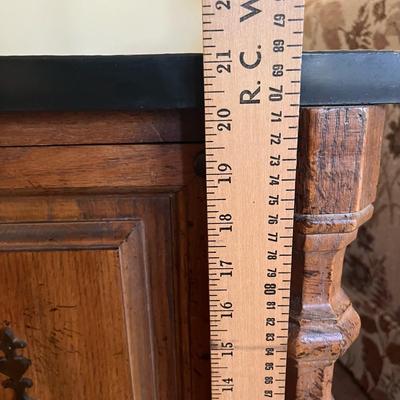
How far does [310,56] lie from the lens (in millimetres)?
350

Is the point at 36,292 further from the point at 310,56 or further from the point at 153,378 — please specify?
the point at 310,56

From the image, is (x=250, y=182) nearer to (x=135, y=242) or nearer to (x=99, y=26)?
(x=135, y=242)

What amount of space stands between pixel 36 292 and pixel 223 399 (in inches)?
8.4

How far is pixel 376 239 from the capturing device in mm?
1040

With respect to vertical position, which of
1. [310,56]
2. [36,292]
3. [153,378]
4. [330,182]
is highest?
[310,56]

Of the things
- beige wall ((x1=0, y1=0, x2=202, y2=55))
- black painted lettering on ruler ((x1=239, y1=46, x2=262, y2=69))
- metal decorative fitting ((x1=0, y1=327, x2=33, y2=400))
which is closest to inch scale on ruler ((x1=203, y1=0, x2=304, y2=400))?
black painted lettering on ruler ((x1=239, y1=46, x2=262, y2=69))

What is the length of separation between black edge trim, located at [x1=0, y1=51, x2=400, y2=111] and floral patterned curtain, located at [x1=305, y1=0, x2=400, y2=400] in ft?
2.03

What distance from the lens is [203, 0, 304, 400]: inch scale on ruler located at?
0.36 meters

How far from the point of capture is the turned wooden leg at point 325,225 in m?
0.37

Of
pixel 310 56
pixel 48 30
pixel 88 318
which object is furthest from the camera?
pixel 48 30

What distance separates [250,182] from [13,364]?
0.31 meters

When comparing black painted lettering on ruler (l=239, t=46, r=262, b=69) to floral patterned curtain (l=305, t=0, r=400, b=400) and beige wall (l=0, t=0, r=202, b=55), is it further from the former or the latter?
floral patterned curtain (l=305, t=0, r=400, b=400)

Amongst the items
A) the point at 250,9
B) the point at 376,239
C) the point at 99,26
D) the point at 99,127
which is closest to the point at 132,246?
the point at 99,127

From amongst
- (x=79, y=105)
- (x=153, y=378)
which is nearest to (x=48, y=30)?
(x=79, y=105)
